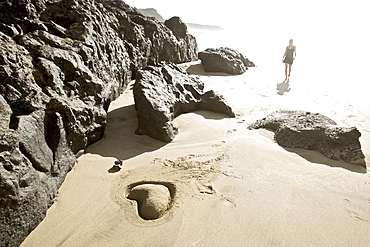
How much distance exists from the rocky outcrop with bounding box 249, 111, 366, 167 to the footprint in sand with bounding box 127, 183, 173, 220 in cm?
206

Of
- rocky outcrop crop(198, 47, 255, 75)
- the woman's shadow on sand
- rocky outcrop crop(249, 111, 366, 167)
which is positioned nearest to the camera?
rocky outcrop crop(249, 111, 366, 167)

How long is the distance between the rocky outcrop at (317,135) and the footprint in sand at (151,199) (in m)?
2.06

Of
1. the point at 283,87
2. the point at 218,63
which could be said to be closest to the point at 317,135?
the point at 283,87

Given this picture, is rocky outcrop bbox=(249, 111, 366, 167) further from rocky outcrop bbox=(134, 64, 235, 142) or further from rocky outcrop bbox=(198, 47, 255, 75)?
rocky outcrop bbox=(198, 47, 255, 75)

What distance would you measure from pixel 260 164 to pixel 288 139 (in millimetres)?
871

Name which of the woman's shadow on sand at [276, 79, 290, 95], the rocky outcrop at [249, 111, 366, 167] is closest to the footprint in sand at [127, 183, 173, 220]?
the rocky outcrop at [249, 111, 366, 167]

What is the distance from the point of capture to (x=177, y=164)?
291cm

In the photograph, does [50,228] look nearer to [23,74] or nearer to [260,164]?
[23,74]

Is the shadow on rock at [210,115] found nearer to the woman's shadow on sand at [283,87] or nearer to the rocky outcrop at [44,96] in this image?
the rocky outcrop at [44,96]

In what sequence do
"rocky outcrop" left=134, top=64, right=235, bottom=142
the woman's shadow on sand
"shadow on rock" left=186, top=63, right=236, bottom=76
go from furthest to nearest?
"shadow on rock" left=186, top=63, right=236, bottom=76, the woman's shadow on sand, "rocky outcrop" left=134, top=64, right=235, bottom=142

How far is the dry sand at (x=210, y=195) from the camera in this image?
1.91m

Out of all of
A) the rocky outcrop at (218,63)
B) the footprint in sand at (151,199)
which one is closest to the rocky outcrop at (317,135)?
the footprint in sand at (151,199)

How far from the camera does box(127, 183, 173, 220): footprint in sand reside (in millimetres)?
2137

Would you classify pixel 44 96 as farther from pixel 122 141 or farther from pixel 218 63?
pixel 218 63
